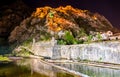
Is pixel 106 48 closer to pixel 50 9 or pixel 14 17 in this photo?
pixel 50 9

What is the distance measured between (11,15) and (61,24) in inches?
780

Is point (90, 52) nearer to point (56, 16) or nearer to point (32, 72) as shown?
point (32, 72)

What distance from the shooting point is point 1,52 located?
214 ft

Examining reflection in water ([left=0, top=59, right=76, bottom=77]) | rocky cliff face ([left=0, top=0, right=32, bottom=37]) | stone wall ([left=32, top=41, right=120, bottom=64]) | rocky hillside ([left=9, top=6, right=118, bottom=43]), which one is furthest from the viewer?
rocky cliff face ([left=0, top=0, right=32, bottom=37])

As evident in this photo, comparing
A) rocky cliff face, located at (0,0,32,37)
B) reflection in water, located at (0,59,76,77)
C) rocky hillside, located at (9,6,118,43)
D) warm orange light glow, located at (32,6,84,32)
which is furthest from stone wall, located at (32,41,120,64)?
rocky cliff face, located at (0,0,32,37)

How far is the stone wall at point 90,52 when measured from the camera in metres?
33.2

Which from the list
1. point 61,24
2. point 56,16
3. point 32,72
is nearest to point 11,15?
point 56,16

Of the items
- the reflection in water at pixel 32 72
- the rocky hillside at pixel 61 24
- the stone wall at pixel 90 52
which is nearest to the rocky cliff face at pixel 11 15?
the rocky hillside at pixel 61 24

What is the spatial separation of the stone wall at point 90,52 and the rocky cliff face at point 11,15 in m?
23.8

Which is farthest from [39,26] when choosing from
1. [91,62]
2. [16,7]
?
[91,62]

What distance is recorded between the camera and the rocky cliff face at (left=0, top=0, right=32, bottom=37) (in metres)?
72.9

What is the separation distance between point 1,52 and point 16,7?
50.0 feet

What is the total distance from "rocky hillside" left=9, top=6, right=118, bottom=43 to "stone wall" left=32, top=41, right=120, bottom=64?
6.66 m

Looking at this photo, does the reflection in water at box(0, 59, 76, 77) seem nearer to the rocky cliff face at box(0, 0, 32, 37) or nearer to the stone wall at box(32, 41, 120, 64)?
the stone wall at box(32, 41, 120, 64)
